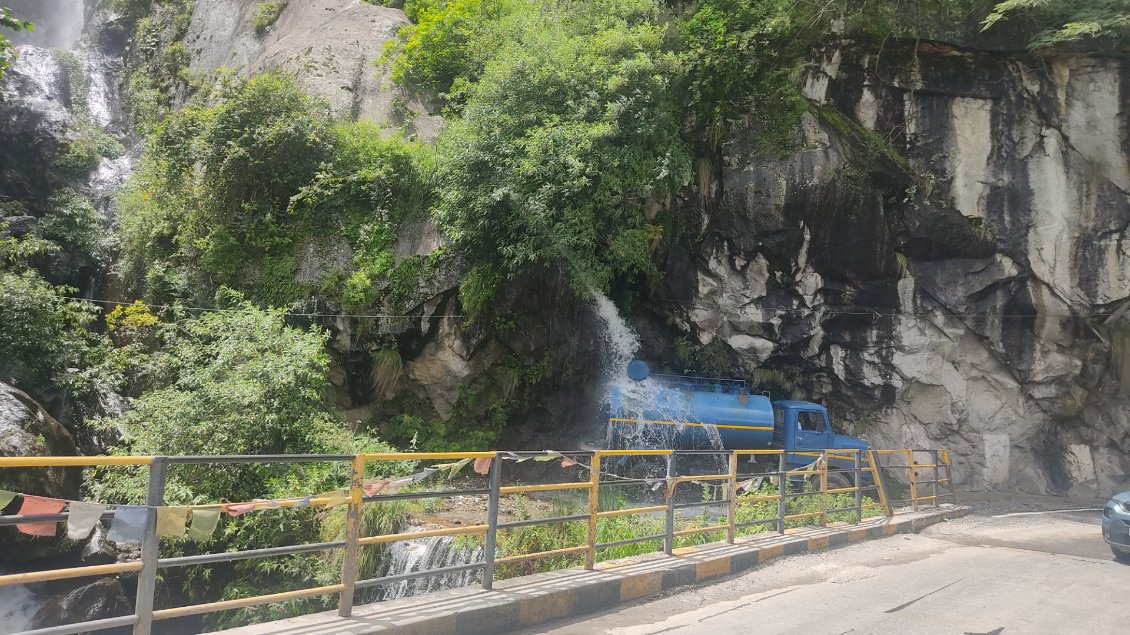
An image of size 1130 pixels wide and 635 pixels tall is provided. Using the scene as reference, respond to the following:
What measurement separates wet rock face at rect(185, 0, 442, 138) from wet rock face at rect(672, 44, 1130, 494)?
9.95m

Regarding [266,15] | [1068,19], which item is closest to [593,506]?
[1068,19]

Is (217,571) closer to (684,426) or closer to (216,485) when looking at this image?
(216,485)

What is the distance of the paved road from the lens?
6012mm

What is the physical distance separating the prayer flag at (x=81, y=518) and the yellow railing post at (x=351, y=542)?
155cm

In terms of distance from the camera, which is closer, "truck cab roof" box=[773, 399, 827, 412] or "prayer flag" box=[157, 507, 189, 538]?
"prayer flag" box=[157, 507, 189, 538]

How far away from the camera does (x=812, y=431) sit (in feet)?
55.5

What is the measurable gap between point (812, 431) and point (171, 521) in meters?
15.5

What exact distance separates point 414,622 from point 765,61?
17.2 meters

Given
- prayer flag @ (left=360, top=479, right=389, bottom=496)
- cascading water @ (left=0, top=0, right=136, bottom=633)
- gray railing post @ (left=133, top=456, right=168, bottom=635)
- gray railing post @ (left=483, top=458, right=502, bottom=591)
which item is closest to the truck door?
gray railing post @ (left=483, top=458, right=502, bottom=591)

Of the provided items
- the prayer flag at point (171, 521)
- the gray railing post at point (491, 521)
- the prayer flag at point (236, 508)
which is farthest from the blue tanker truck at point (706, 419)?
the prayer flag at point (171, 521)

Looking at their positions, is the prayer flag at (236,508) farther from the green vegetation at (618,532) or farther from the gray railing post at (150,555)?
the green vegetation at (618,532)

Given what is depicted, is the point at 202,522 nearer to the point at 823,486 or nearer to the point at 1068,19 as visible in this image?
the point at 823,486

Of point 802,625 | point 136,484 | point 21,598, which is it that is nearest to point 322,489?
→ point 136,484

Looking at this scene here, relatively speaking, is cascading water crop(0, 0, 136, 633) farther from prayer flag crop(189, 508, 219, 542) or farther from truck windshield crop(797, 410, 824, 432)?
truck windshield crop(797, 410, 824, 432)
